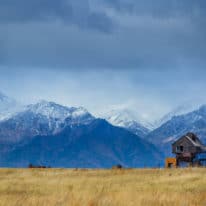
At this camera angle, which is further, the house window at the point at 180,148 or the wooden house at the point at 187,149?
the house window at the point at 180,148

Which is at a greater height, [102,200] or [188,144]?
[188,144]

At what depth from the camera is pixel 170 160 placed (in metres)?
98.1

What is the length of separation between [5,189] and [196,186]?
13.4 meters

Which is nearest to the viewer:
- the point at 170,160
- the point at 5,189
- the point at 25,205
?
the point at 25,205

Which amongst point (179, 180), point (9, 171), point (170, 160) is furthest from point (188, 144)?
point (179, 180)

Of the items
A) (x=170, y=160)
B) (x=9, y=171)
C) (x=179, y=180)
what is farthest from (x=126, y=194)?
(x=170, y=160)

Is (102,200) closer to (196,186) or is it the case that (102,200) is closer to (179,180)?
(196,186)

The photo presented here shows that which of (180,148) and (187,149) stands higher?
(180,148)

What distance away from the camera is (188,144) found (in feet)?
441

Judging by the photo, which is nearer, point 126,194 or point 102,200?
point 102,200

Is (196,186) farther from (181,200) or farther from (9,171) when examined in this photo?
(9,171)

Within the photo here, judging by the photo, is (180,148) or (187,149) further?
(180,148)

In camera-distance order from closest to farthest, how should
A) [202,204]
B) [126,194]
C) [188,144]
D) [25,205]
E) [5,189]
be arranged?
[25,205]
[202,204]
[126,194]
[5,189]
[188,144]

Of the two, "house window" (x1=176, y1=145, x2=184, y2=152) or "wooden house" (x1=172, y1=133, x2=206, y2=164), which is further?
"house window" (x1=176, y1=145, x2=184, y2=152)
